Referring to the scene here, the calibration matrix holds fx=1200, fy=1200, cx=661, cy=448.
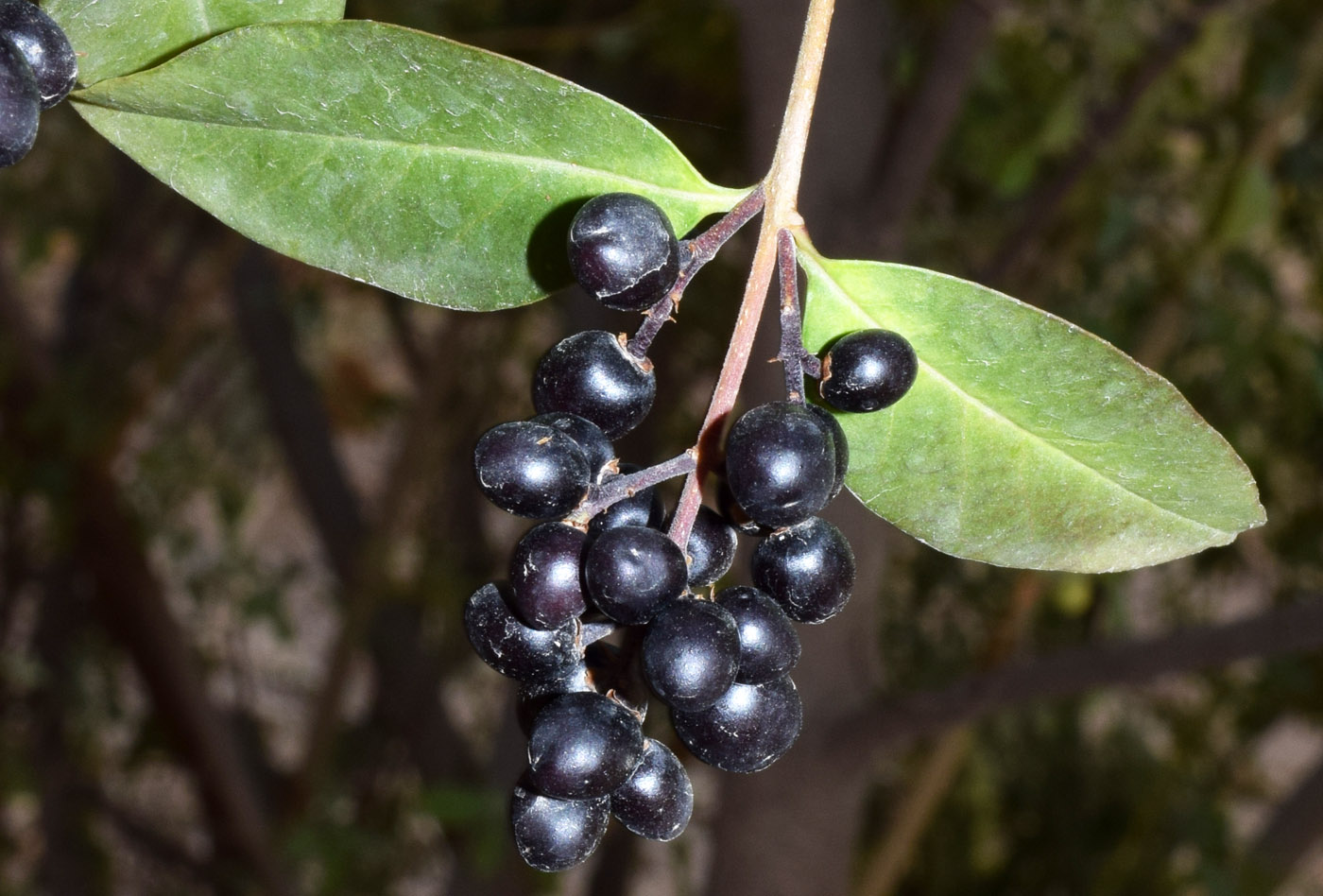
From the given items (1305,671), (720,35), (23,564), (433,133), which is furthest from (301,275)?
(433,133)

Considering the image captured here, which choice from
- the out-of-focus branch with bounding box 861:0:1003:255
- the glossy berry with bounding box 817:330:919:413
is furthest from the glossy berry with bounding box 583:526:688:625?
the out-of-focus branch with bounding box 861:0:1003:255

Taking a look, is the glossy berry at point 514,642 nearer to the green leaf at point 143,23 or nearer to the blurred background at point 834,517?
the green leaf at point 143,23

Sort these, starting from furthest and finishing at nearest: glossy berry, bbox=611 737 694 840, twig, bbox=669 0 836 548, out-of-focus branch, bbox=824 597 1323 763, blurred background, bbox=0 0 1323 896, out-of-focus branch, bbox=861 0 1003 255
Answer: blurred background, bbox=0 0 1323 896 < out-of-focus branch, bbox=861 0 1003 255 < out-of-focus branch, bbox=824 597 1323 763 < glossy berry, bbox=611 737 694 840 < twig, bbox=669 0 836 548

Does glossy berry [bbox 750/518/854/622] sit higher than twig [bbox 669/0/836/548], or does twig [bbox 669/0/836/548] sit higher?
Answer: twig [bbox 669/0/836/548]

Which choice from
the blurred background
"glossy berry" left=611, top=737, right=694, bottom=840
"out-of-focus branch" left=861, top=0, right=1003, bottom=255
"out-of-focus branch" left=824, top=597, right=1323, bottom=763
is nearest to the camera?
"glossy berry" left=611, top=737, right=694, bottom=840

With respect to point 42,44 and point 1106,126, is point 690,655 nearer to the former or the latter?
point 42,44

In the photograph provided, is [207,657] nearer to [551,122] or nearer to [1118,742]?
[1118,742]

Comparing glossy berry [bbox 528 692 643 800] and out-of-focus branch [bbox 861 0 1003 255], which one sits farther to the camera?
out-of-focus branch [bbox 861 0 1003 255]

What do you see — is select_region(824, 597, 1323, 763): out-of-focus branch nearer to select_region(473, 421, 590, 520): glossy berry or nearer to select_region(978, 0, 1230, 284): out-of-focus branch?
select_region(978, 0, 1230, 284): out-of-focus branch

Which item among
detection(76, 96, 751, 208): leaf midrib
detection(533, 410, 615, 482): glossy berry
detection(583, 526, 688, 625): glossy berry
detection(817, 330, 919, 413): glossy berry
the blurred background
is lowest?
the blurred background
